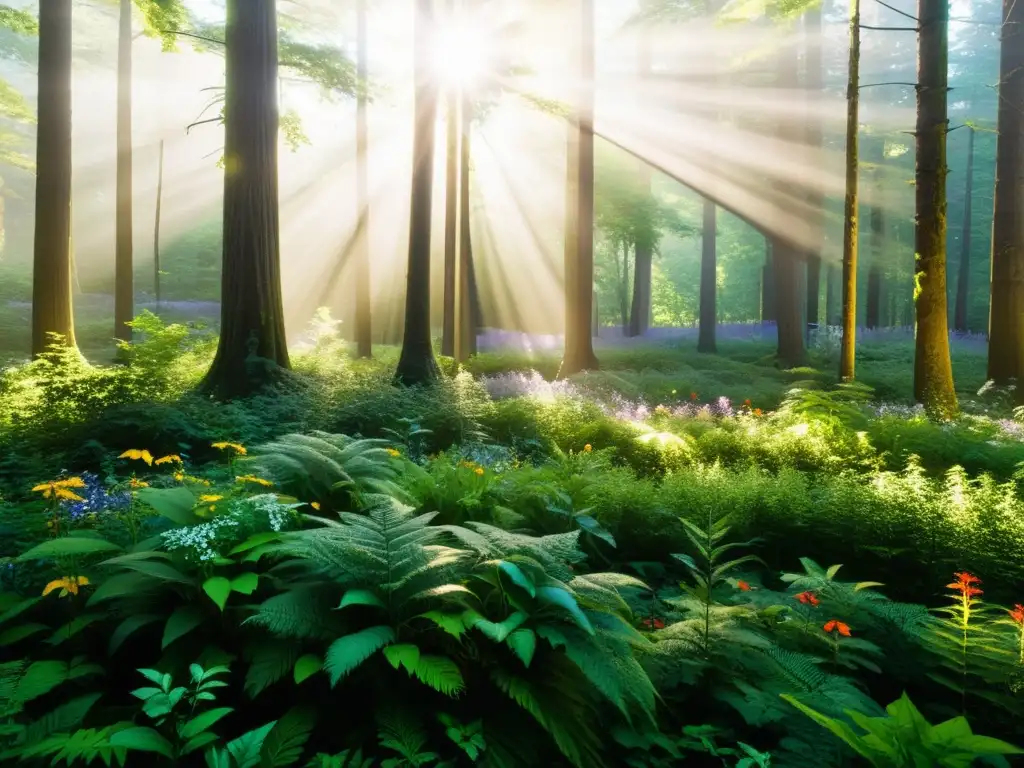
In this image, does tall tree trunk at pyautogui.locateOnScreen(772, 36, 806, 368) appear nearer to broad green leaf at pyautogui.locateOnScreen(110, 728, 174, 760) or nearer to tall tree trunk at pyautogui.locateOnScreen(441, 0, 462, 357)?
tall tree trunk at pyautogui.locateOnScreen(441, 0, 462, 357)

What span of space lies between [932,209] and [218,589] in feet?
37.0

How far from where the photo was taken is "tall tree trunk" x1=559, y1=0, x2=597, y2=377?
1672cm

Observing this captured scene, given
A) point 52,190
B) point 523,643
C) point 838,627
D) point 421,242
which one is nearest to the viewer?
point 523,643

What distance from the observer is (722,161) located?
74.7 feet

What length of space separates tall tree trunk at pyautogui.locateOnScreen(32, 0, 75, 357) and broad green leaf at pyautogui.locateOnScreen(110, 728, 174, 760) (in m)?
12.0

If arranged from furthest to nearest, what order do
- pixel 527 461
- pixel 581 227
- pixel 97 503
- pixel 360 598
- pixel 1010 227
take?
pixel 581 227 < pixel 1010 227 < pixel 527 461 < pixel 97 503 < pixel 360 598

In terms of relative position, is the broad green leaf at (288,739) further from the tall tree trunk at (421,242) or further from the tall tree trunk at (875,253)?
the tall tree trunk at (875,253)

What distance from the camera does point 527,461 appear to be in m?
6.77

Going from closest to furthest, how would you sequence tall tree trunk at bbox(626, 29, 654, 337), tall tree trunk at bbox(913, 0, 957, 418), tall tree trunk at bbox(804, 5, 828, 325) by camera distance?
1. tall tree trunk at bbox(913, 0, 957, 418)
2. tall tree trunk at bbox(804, 5, 828, 325)
3. tall tree trunk at bbox(626, 29, 654, 337)

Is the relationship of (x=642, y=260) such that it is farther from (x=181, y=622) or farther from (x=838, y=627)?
(x=181, y=622)

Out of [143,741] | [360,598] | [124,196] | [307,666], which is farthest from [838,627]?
[124,196]

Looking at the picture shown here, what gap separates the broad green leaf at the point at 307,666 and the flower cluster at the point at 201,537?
67 centimetres

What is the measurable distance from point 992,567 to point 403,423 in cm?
645

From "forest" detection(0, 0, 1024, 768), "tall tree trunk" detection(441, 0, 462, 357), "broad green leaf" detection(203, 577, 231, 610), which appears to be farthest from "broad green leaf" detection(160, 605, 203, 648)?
"tall tree trunk" detection(441, 0, 462, 357)
